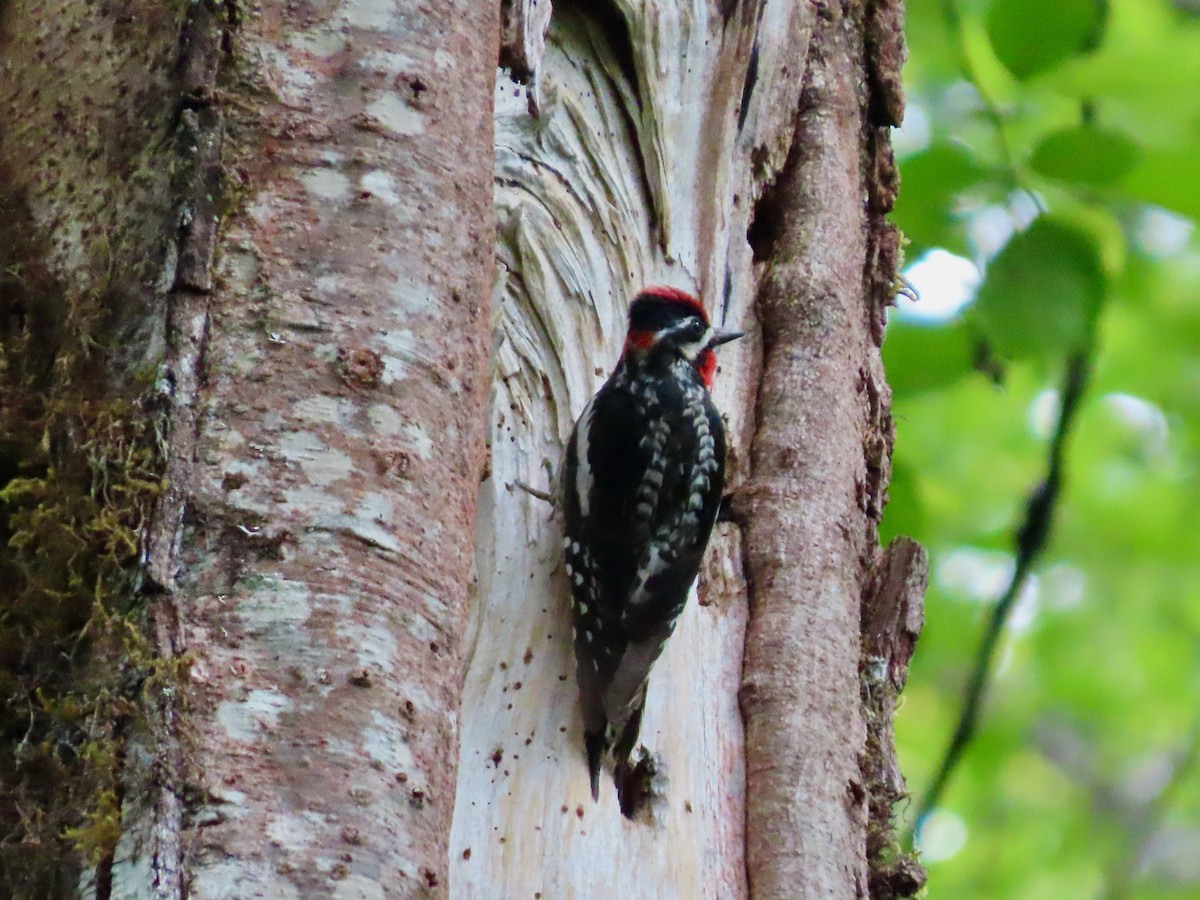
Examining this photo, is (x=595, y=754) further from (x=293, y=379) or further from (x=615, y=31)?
(x=615, y=31)

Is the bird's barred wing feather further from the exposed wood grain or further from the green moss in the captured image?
the green moss

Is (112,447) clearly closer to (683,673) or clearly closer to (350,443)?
(350,443)

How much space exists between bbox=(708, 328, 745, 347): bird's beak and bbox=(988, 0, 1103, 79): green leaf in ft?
3.42

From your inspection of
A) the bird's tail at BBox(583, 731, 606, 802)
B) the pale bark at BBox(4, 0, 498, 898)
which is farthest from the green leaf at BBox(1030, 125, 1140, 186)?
the bird's tail at BBox(583, 731, 606, 802)

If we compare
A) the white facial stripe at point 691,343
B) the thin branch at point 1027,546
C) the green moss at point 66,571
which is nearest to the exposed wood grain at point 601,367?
the white facial stripe at point 691,343

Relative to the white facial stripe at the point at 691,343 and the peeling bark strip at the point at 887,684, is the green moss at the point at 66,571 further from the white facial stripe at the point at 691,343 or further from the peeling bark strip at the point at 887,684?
the peeling bark strip at the point at 887,684

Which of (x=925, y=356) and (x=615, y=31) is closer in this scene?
(x=925, y=356)

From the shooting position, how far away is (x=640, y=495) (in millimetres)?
3678

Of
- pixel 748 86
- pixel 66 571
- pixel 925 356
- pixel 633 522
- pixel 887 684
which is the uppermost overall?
pixel 748 86

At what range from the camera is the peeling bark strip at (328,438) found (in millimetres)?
1736

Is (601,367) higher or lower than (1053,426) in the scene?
higher

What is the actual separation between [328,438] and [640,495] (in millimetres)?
1781

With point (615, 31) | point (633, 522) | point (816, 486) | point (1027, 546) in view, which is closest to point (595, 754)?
point (633, 522)

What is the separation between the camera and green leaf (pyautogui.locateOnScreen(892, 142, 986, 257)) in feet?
10.8
